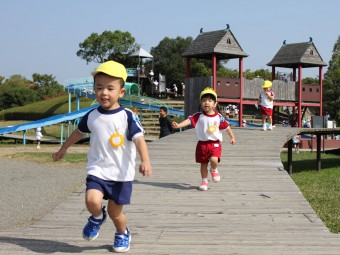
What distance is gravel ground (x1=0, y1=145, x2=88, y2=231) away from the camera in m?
8.19

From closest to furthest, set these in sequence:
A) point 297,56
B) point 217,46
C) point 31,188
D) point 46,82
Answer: point 31,188 < point 217,46 < point 297,56 < point 46,82

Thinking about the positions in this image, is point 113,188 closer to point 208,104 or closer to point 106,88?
point 106,88

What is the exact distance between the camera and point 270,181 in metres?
7.64

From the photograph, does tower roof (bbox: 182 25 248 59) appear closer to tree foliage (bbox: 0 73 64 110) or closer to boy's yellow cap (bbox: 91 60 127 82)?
boy's yellow cap (bbox: 91 60 127 82)

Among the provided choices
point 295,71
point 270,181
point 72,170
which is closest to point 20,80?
point 295,71

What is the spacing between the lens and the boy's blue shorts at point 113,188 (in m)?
4.14

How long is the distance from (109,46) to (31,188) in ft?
204

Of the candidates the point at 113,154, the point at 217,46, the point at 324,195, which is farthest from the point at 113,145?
the point at 217,46

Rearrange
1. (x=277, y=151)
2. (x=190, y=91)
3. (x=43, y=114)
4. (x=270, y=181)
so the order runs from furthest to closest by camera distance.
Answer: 1. (x=43, y=114)
2. (x=190, y=91)
3. (x=277, y=151)
4. (x=270, y=181)

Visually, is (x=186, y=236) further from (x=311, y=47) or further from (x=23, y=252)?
(x=311, y=47)

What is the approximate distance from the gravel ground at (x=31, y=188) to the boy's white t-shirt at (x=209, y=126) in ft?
9.55

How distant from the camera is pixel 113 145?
418 cm

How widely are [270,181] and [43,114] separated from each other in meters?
48.6

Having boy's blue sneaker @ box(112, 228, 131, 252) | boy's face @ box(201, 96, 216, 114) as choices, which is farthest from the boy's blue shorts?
boy's face @ box(201, 96, 216, 114)
